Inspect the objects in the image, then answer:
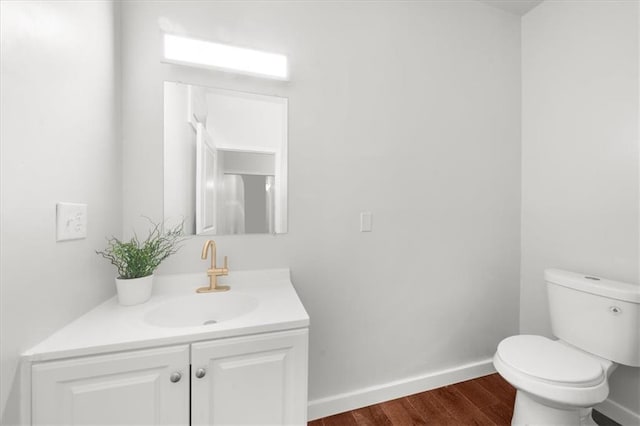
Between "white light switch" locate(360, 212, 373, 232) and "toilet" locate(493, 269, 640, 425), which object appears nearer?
"toilet" locate(493, 269, 640, 425)

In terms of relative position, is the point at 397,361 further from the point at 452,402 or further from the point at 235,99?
the point at 235,99

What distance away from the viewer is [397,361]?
1628mm

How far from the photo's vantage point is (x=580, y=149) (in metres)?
1.59

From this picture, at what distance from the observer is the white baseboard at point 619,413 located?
1364 millimetres

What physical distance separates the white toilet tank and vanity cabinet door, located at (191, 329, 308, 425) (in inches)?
57.6

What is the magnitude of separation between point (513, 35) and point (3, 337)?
2.94m

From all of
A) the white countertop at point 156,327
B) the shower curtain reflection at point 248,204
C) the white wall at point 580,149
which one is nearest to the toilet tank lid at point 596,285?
the white wall at point 580,149

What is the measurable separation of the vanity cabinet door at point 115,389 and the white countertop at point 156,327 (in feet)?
0.10

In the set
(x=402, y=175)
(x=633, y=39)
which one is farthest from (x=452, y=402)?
(x=633, y=39)

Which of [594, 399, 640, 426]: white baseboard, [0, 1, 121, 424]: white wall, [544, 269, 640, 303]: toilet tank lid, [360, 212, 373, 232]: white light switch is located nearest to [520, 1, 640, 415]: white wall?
[594, 399, 640, 426]: white baseboard

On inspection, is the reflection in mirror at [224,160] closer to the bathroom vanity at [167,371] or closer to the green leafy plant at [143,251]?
the green leafy plant at [143,251]

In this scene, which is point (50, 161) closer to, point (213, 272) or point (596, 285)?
point (213, 272)

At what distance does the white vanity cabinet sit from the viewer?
2.44 feet

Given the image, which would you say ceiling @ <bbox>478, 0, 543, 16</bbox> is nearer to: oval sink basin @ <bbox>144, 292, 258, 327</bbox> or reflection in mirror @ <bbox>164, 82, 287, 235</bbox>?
reflection in mirror @ <bbox>164, 82, 287, 235</bbox>
